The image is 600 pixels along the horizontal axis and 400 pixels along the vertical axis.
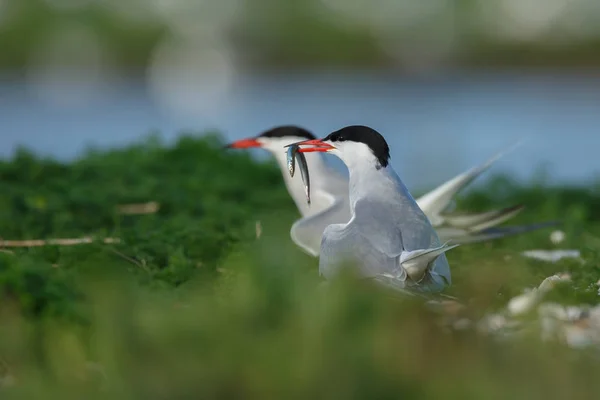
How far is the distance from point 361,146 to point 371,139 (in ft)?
0.17

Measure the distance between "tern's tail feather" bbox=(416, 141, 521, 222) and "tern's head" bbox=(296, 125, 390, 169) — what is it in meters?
0.66

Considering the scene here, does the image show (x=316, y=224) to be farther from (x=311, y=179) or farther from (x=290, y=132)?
(x=290, y=132)

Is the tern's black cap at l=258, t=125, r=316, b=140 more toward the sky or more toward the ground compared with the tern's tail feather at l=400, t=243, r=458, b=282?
more toward the sky

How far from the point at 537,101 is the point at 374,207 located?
17809 mm

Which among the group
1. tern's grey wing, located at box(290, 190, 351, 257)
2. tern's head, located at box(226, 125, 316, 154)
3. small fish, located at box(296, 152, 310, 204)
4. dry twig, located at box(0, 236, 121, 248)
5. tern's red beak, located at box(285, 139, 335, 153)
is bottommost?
tern's grey wing, located at box(290, 190, 351, 257)

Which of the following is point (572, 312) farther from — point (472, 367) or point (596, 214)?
point (596, 214)

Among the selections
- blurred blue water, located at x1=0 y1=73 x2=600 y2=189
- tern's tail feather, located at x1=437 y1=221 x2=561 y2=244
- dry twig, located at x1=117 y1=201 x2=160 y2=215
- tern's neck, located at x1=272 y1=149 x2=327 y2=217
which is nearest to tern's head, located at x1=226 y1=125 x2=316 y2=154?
tern's neck, located at x1=272 y1=149 x2=327 y2=217

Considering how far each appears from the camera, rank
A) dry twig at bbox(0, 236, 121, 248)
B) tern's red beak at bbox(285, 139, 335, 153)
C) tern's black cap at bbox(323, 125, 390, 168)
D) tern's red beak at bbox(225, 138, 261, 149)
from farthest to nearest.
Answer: tern's red beak at bbox(225, 138, 261, 149), dry twig at bbox(0, 236, 121, 248), tern's red beak at bbox(285, 139, 335, 153), tern's black cap at bbox(323, 125, 390, 168)

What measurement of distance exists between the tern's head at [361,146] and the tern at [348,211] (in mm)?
396

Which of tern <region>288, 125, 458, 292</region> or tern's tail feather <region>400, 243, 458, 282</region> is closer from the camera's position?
tern's tail feather <region>400, 243, 458, 282</region>

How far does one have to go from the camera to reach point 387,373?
8.22 ft

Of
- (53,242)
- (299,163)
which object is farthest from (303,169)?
(53,242)

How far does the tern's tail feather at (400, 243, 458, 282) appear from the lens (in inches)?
145

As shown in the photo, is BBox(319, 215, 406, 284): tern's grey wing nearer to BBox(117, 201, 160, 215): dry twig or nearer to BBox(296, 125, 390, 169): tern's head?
BBox(296, 125, 390, 169): tern's head
